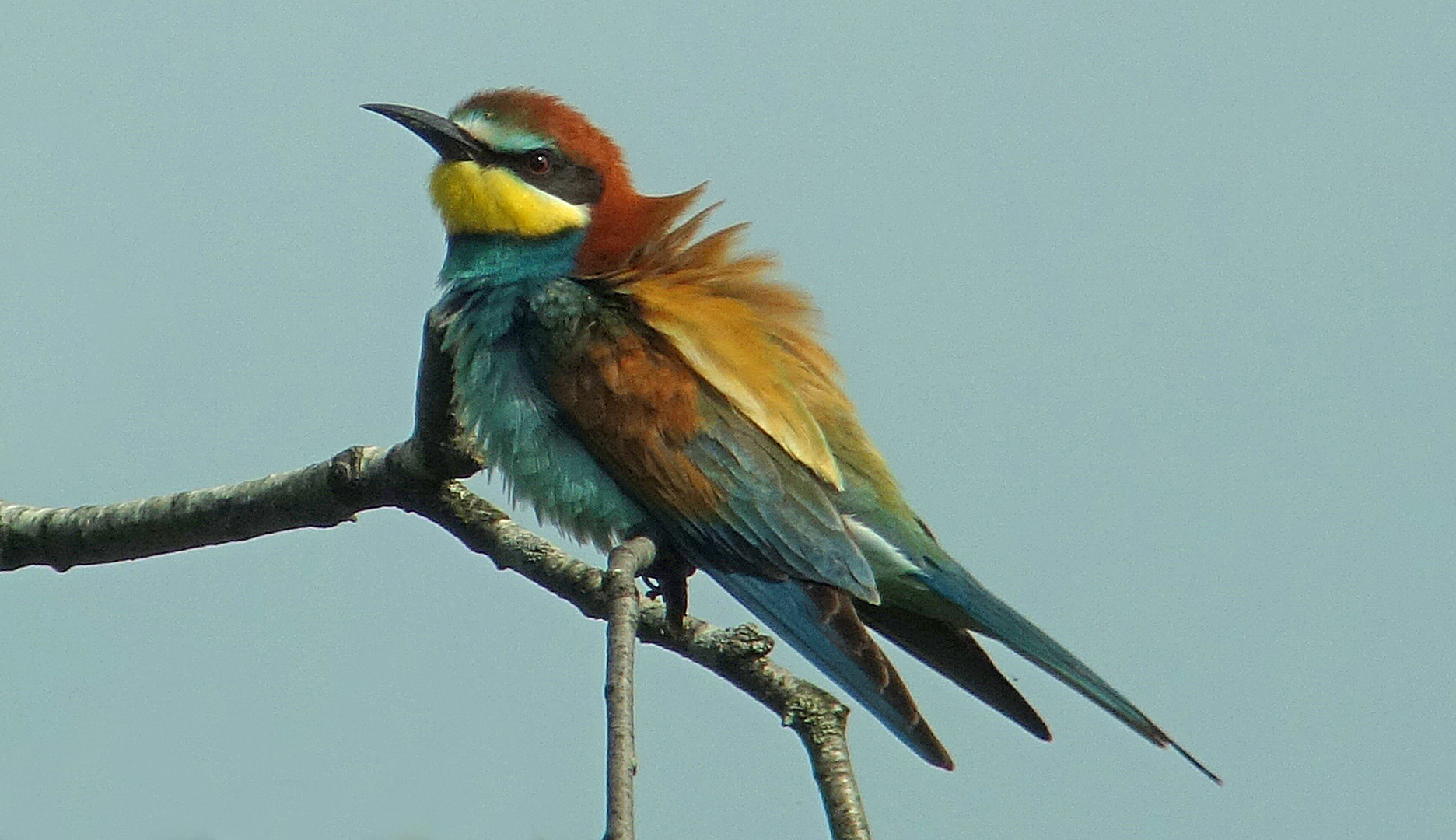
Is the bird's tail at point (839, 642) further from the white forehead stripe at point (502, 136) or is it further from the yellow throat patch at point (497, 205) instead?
the white forehead stripe at point (502, 136)

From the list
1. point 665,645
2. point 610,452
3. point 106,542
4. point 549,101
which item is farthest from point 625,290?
point 106,542

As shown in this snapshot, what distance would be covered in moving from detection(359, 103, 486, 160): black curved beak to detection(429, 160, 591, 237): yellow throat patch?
0.09 feet

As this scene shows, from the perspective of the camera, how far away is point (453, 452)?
2758mm

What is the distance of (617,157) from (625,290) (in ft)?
1.64

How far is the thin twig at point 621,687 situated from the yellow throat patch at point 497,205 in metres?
1.41

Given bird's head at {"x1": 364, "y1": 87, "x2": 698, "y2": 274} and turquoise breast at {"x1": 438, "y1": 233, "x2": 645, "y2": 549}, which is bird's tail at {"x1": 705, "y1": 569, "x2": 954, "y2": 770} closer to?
turquoise breast at {"x1": 438, "y1": 233, "x2": 645, "y2": 549}

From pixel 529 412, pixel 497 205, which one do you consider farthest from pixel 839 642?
pixel 497 205

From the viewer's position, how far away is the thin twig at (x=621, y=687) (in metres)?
1.61

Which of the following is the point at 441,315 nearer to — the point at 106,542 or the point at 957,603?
the point at 106,542

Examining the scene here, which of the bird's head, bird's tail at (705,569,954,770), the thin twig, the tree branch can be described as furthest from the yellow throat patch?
the thin twig

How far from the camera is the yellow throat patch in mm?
3389

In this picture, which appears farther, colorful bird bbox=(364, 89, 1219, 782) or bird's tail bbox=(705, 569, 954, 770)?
colorful bird bbox=(364, 89, 1219, 782)

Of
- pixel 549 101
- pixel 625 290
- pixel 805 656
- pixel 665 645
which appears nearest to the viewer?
pixel 665 645

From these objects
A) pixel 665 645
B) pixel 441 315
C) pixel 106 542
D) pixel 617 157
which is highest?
pixel 617 157
